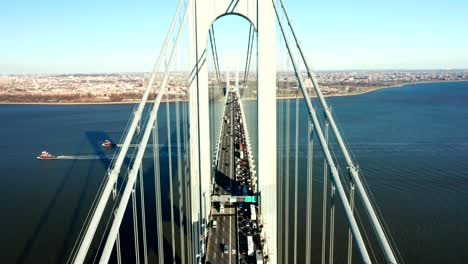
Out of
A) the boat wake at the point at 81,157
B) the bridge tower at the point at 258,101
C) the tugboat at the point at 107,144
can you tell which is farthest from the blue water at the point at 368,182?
the bridge tower at the point at 258,101

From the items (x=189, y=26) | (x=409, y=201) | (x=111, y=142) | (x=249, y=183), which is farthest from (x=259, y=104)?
(x=111, y=142)

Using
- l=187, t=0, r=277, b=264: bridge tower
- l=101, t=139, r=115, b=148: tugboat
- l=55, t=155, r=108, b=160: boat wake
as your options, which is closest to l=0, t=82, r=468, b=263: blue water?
l=55, t=155, r=108, b=160: boat wake

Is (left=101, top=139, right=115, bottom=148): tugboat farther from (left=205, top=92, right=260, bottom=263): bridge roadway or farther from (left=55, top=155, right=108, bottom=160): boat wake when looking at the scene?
(left=205, top=92, right=260, bottom=263): bridge roadway

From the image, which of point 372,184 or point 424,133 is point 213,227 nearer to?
point 372,184

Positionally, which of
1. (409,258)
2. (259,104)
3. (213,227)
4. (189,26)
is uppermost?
(189,26)

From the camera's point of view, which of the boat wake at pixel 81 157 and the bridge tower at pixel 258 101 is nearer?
the bridge tower at pixel 258 101

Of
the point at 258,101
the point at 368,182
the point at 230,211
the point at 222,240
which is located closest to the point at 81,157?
the point at 230,211

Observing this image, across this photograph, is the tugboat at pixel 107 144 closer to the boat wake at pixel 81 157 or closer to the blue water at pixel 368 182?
the blue water at pixel 368 182
